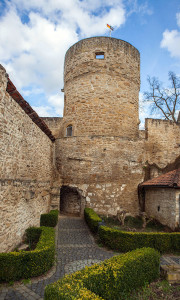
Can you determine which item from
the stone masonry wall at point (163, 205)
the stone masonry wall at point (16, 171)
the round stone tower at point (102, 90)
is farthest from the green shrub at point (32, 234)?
the round stone tower at point (102, 90)

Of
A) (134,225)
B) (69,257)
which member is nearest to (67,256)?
(69,257)

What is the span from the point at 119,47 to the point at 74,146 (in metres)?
8.47

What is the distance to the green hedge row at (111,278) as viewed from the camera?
371 centimetres

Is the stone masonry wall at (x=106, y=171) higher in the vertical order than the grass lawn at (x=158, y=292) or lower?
higher

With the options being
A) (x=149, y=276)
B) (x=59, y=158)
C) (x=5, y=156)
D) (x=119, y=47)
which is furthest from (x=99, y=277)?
(x=119, y=47)

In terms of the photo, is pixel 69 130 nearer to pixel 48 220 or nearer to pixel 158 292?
pixel 48 220

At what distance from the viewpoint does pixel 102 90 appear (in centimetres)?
1510

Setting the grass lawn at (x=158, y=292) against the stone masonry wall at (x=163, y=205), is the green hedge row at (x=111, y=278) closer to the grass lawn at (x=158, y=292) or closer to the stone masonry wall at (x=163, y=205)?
the grass lawn at (x=158, y=292)

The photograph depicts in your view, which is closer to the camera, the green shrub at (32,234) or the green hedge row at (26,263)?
the green hedge row at (26,263)

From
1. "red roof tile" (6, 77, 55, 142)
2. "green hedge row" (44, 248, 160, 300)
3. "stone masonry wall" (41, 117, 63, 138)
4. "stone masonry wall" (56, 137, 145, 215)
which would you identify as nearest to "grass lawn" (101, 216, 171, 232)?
"stone masonry wall" (56, 137, 145, 215)

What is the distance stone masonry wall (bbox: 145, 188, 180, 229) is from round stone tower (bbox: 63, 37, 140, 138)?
5050 mm

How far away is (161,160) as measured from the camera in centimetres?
1502

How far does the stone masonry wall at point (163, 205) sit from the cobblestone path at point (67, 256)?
12.8ft

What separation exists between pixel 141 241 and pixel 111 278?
12.5 feet
